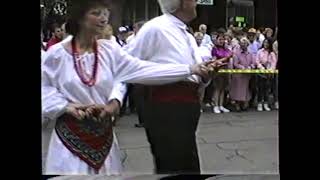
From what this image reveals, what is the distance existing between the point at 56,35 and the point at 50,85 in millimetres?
251

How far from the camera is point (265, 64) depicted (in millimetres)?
2893

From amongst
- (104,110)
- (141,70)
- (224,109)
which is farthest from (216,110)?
(104,110)

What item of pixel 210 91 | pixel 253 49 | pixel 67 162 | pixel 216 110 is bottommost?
pixel 67 162

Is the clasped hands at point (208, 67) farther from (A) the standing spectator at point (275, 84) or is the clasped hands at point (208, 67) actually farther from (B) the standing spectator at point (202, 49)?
(A) the standing spectator at point (275, 84)

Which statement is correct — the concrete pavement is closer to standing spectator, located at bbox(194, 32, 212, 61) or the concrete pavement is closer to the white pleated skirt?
the white pleated skirt

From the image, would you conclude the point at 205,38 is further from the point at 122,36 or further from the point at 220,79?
the point at 122,36

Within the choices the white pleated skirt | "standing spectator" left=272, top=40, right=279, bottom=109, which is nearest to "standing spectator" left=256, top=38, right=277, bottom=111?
"standing spectator" left=272, top=40, right=279, bottom=109

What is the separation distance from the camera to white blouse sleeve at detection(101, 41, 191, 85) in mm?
2924

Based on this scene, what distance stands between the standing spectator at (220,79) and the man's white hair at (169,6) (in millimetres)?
269

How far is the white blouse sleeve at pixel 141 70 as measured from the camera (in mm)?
2924

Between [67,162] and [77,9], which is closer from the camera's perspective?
[77,9]
